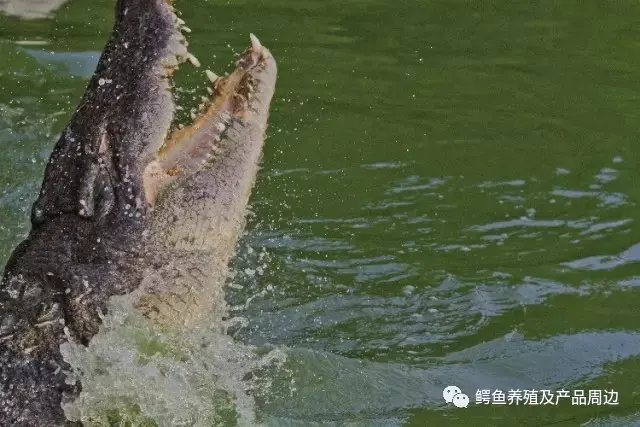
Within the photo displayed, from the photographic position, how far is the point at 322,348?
505cm

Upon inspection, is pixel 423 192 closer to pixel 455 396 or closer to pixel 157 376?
pixel 455 396

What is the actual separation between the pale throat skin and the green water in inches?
34.4

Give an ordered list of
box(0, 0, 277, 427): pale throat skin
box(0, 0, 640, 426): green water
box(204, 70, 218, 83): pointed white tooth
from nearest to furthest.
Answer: box(0, 0, 277, 427): pale throat skin → box(204, 70, 218, 83): pointed white tooth → box(0, 0, 640, 426): green water

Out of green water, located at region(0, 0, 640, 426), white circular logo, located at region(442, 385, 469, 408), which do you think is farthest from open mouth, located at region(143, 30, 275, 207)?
white circular logo, located at region(442, 385, 469, 408)

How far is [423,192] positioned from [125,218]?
2974 mm

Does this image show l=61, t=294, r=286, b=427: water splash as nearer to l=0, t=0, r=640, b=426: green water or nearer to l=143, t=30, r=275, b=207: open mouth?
l=0, t=0, r=640, b=426: green water

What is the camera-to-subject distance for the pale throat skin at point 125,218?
3871mm

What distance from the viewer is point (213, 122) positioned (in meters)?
4.52

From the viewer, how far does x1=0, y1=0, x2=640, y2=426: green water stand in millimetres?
5008

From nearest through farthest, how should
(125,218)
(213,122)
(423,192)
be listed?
(125,218), (213,122), (423,192)

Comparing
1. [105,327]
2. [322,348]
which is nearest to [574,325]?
[322,348]

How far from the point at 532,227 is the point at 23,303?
11.8 feet

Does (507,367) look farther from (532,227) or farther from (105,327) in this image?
(105,327)

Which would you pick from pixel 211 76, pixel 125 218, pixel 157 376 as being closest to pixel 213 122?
pixel 211 76
